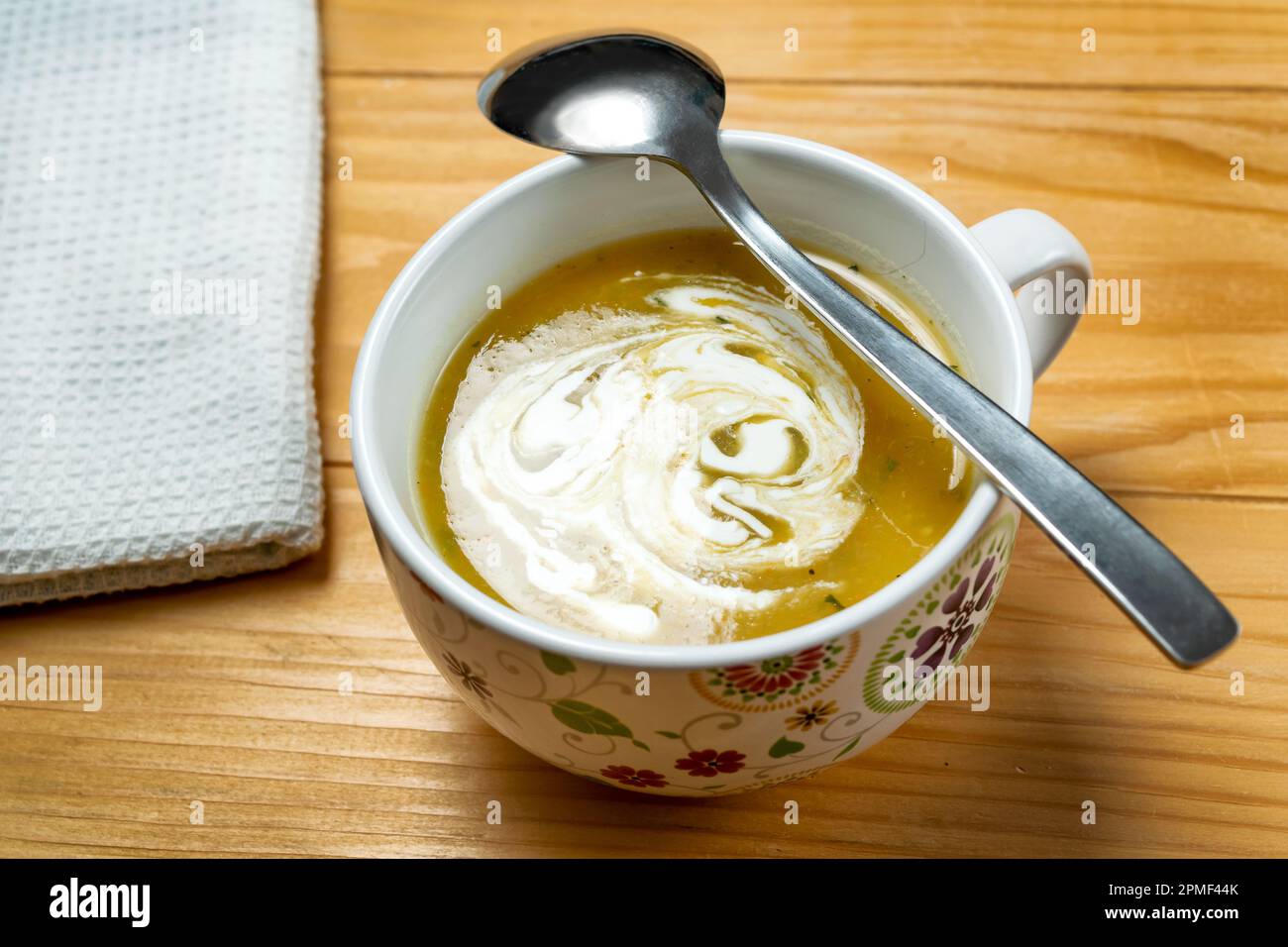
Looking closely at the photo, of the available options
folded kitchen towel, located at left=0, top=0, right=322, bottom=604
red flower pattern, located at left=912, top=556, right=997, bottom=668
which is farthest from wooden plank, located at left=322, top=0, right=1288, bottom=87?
red flower pattern, located at left=912, top=556, right=997, bottom=668

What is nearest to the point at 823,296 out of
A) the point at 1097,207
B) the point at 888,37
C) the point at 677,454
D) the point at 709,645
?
the point at 677,454

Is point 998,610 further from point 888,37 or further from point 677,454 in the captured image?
point 888,37

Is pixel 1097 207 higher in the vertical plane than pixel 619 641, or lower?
higher

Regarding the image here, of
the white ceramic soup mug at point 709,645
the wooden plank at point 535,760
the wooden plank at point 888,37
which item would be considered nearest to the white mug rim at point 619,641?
the white ceramic soup mug at point 709,645

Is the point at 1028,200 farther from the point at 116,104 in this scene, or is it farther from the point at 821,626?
the point at 116,104

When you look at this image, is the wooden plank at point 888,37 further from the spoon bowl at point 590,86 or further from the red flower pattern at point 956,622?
the red flower pattern at point 956,622

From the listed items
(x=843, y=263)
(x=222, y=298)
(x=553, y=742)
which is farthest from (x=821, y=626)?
(x=222, y=298)
